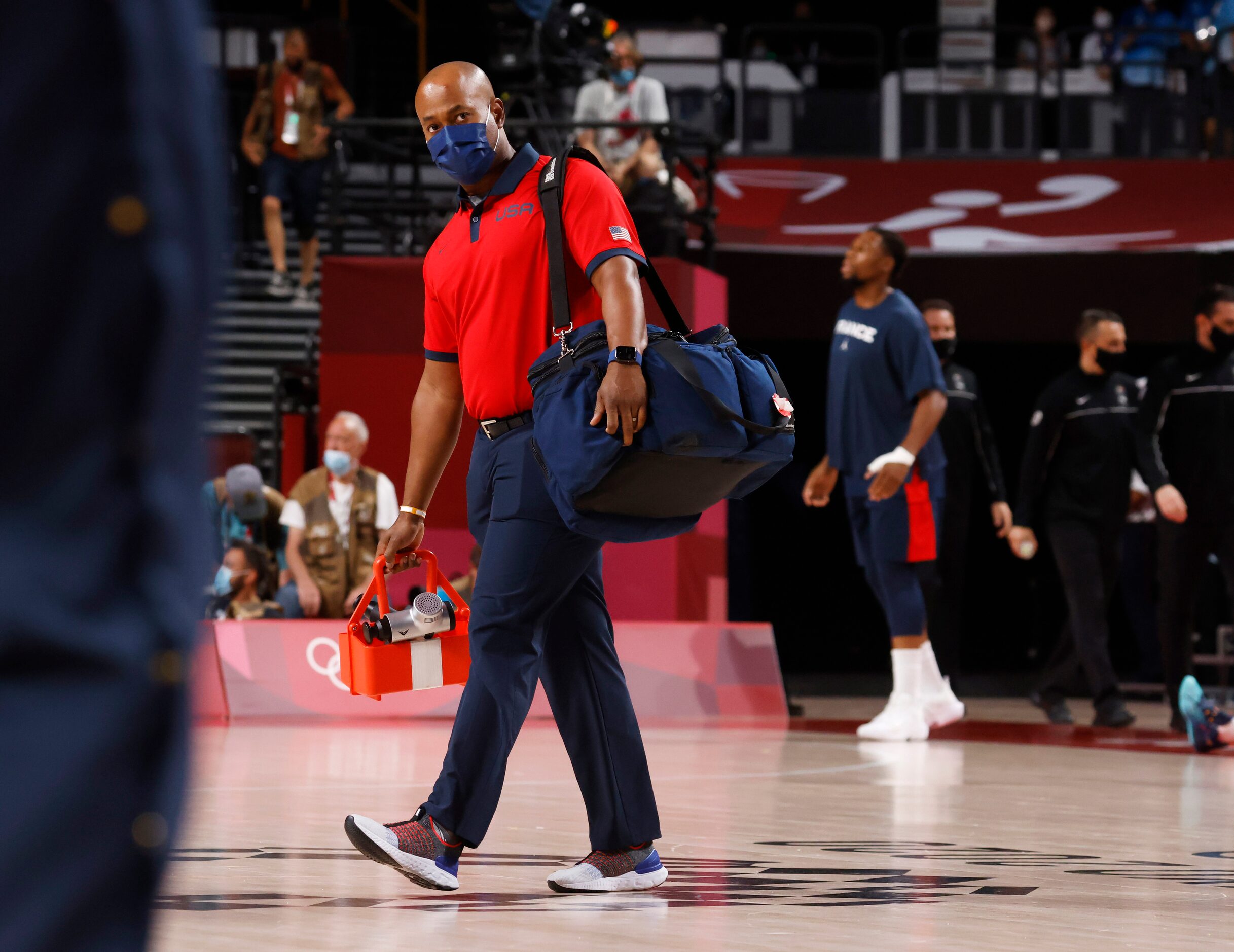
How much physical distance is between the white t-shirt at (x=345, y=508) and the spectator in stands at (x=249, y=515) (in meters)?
0.19

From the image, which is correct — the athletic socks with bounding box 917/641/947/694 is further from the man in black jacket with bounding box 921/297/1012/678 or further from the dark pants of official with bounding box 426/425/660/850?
the dark pants of official with bounding box 426/425/660/850

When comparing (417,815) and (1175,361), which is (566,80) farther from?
(417,815)

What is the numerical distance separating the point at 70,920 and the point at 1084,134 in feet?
45.8

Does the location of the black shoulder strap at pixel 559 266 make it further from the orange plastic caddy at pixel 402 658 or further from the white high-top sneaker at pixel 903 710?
the white high-top sneaker at pixel 903 710

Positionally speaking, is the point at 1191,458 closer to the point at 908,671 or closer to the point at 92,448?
the point at 908,671

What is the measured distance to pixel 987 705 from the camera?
11.6 m

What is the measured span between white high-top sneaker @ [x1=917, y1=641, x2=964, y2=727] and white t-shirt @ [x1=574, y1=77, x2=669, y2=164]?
16.2ft

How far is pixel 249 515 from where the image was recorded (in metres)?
10.2

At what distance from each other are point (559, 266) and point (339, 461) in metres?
6.68

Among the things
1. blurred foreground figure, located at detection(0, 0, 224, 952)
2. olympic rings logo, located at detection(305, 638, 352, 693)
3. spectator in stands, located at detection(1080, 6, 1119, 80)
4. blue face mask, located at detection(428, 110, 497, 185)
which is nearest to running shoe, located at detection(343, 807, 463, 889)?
blue face mask, located at detection(428, 110, 497, 185)

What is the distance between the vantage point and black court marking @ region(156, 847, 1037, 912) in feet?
10.8

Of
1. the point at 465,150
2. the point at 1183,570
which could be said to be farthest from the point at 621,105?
the point at 465,150

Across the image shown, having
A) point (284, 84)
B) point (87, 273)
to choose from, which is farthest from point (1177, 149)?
point (87, 273)

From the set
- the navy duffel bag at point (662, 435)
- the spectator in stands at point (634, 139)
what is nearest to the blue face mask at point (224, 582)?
the spectator in stands at point (634, 139)
